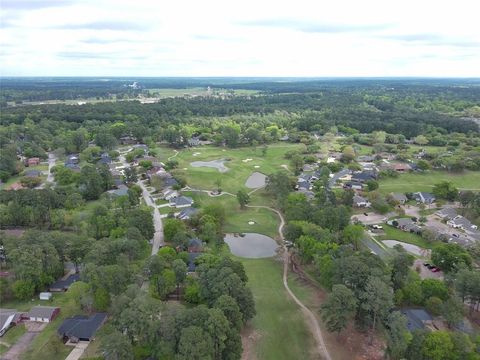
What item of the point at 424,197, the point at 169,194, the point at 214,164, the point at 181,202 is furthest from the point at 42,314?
the point at 424,197

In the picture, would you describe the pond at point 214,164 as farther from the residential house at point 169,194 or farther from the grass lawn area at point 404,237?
the grass lawn area at point 404,237

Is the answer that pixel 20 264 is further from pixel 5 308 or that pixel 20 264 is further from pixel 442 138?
pixel 442 138

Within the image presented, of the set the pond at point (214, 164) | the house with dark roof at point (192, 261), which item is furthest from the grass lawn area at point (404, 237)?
the pond at point (214, 164)

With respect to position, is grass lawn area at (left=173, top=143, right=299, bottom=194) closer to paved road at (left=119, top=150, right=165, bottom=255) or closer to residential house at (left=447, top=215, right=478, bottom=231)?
paved road at (left=119, top=150, right=165, bottom=255)

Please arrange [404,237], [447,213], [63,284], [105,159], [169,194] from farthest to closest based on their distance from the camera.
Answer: [105,159]
[169,194]
[447,213]
[404,237]
[63,284]

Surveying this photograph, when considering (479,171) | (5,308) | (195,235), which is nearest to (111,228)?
(195,235)

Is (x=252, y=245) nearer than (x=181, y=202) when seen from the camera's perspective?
Yes

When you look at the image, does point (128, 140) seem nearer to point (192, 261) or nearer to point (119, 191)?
point (119, 191)
